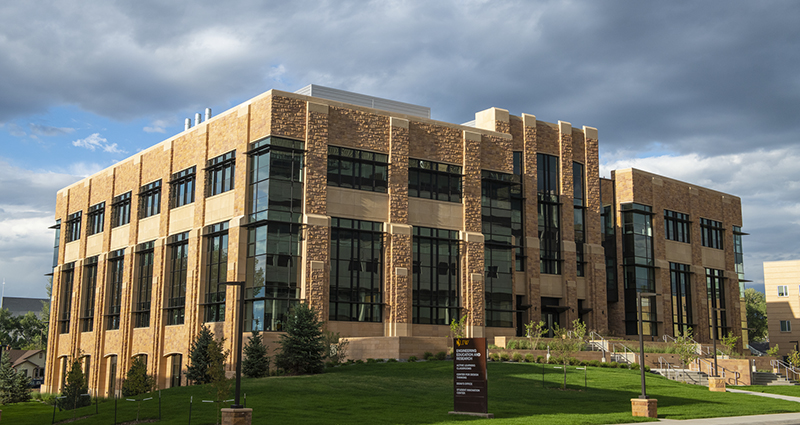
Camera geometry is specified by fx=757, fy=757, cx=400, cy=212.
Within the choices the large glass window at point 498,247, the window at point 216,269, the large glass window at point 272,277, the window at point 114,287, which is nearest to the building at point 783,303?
the large glass window at point 498,247

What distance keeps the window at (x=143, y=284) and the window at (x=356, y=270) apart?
1673 cm

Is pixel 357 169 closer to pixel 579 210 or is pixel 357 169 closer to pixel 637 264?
pixel 579 210

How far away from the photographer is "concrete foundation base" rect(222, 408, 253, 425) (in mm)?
21984

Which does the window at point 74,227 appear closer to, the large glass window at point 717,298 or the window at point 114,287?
the window at point 114,287

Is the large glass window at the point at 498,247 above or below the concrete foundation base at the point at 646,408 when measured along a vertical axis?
above

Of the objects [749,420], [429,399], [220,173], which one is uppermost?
[220,173]

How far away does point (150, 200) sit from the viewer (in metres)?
57.4

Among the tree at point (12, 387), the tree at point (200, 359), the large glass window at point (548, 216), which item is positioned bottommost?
the tree at point (12, 387)

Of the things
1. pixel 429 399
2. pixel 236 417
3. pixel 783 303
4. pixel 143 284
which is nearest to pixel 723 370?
pixel 429 399

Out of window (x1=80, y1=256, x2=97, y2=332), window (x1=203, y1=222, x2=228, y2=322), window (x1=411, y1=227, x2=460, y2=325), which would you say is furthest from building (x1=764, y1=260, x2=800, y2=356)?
window (x1=80, y1=256, x2=97, y2=332)

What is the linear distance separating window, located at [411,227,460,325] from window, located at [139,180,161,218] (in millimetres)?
20336

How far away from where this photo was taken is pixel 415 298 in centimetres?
4884

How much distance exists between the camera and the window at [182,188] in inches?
2060

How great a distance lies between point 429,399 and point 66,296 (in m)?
50.3
